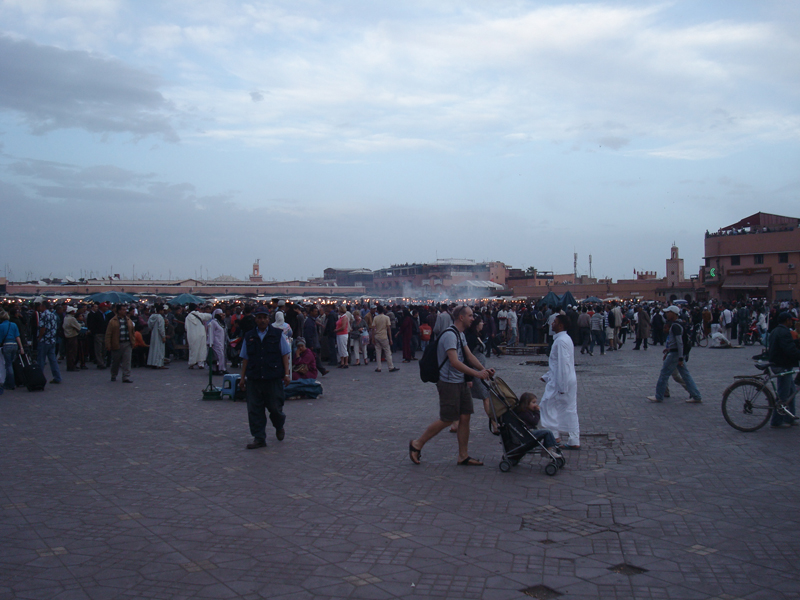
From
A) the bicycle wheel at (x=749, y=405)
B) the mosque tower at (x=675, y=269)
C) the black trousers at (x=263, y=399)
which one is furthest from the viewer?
the mosque tower at (x=675, y=269)

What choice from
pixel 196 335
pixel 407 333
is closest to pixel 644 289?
pixel 407 333

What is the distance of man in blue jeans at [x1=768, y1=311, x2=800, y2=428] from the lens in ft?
28.1

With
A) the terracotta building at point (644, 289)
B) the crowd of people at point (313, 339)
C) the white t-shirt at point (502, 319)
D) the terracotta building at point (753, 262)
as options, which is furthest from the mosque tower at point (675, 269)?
the white t-shirt at point (502, 319)

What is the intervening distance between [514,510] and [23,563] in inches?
150

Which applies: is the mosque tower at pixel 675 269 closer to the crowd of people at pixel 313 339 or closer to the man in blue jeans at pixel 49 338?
the crowd of people at pixel 313 339

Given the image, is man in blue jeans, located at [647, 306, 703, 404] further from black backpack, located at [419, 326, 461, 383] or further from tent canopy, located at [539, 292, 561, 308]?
tent canopy, located at [539, 292, 561, 308]

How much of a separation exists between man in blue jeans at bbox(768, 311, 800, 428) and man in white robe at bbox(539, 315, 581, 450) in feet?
10.3

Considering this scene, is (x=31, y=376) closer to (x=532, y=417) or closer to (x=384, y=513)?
(x=384, y=513)

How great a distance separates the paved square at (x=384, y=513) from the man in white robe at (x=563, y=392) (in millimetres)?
364

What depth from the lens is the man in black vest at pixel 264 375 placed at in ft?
26.4

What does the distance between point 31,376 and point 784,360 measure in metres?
13.6

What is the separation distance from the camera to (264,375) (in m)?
8.04

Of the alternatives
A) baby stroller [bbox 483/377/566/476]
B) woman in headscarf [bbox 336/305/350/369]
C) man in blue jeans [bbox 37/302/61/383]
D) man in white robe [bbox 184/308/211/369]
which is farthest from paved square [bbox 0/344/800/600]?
woman in headscarf [bbox 336/305/350/369]

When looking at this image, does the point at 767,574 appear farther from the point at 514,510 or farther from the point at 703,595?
the point at 514,510
